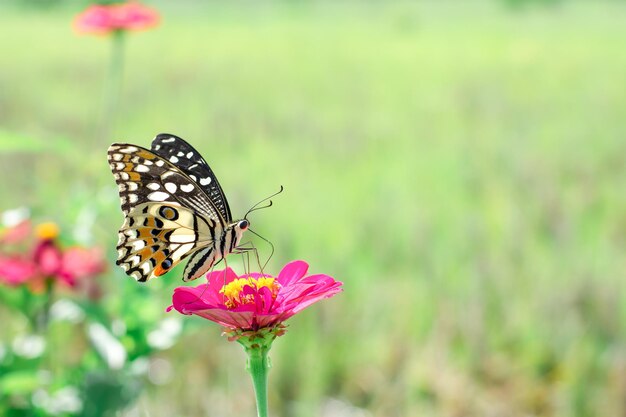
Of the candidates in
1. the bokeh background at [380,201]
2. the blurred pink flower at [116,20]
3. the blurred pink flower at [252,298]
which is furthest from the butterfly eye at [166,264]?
the blurred pink flower at [116,20]

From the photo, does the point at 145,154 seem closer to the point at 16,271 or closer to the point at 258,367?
the point at 258,367

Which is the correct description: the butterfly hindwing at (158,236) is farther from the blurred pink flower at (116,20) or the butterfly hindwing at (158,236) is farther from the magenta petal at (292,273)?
the blurred pink flower at (116,20)

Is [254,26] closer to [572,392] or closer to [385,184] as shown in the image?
[385,184]

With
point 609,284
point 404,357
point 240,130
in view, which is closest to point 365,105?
point 240,130

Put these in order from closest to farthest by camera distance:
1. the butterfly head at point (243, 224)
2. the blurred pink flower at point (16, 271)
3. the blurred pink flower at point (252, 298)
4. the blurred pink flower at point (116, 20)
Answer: the blurred pink flower at point (252, 298), the butterfly head at point (243, 224), the blurred pink flower at point (16, 271), the blurred pink flower at point (116, 20)

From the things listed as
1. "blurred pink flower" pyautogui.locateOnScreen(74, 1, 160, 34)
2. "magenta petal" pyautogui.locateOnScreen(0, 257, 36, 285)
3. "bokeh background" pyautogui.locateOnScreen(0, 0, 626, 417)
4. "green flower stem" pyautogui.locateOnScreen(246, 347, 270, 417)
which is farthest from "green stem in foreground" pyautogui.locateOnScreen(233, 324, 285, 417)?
"blurred pink flower" pyautogui.locateOnScreen(74, 1, 160, 34)

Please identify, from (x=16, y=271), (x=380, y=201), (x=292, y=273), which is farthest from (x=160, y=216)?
(x=380, y=201)
